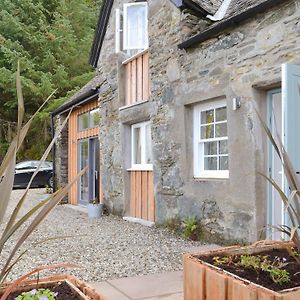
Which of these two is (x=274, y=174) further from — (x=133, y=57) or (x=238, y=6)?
(x=133, y=57)

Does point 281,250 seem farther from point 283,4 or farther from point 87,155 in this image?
point 87,155

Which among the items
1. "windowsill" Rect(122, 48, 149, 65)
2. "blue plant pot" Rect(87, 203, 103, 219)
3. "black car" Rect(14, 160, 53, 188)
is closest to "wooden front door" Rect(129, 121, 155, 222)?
"blue plant pot" Rect(87, 203, 103, 219)

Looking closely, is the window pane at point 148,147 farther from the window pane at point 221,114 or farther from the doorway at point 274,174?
the doorway at point 274,174

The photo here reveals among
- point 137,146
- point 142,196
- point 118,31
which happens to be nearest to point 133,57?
point 118,31

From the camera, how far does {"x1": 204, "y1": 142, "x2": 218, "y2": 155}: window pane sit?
5.86 metres

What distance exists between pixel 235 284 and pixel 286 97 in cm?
265

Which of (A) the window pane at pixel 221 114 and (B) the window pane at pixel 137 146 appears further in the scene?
(B) the window pane at pixel 137 146

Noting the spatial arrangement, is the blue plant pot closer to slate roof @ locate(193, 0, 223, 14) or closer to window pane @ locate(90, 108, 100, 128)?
window pane @ locate(90, 108, 100, 128)

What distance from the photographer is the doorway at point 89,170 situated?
33.8 ft

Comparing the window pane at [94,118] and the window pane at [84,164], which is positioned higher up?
the window pane at [94,118]

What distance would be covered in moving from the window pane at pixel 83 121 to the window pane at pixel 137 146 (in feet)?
9.86

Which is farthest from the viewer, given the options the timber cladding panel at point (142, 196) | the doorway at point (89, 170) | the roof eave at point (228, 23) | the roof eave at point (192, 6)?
the doorway at point (89, 170)

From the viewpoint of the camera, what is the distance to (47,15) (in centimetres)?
2206

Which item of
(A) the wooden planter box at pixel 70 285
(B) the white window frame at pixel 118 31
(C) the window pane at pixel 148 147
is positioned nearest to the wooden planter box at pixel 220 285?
(A) the wooden planter box at pixel 70 285
